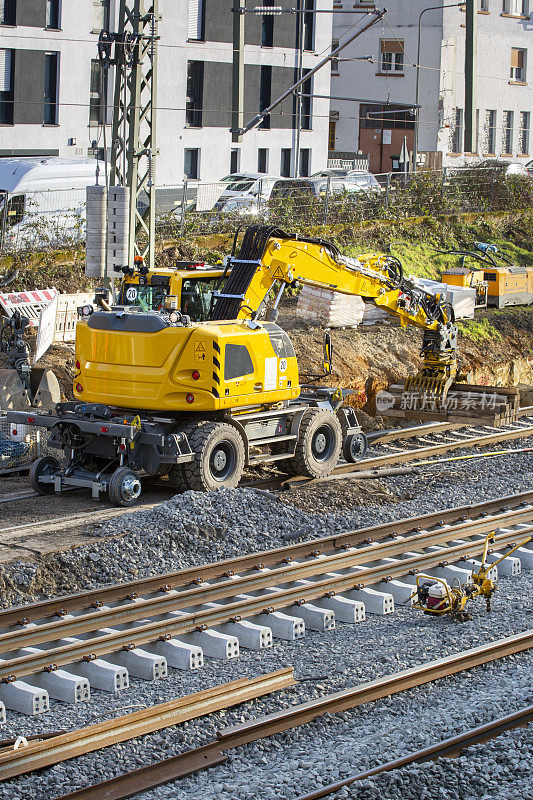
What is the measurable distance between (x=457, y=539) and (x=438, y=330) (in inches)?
248

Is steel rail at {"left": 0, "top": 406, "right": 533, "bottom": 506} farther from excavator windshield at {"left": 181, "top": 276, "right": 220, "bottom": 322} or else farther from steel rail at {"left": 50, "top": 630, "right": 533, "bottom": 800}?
steel rail at {"left": 50, "top": 630, "right": 533, "bottom": 800}

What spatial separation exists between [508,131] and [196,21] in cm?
1904

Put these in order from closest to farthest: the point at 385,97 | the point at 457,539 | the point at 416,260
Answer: the point at 457,539
the point at 416,260
the point at 385,97

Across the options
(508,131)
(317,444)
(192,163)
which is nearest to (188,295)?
(317,444)

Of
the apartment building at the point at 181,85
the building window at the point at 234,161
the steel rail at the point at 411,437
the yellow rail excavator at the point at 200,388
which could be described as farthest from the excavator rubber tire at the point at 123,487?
the building window at the point at 234,161

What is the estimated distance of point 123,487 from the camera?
1495 centimetres

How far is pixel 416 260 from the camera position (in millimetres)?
30469

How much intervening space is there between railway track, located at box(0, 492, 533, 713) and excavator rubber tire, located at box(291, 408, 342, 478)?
260cm

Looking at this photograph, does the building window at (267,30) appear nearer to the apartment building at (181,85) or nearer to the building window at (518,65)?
the apartment building at (181,85)

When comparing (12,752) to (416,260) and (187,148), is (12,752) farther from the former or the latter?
(187,148)

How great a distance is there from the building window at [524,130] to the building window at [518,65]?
1610 millimetres

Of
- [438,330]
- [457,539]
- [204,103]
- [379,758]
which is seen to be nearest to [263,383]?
[457,539]

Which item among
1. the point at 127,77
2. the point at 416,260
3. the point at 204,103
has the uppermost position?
the point at 204,103

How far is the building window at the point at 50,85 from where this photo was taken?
1521 inches
